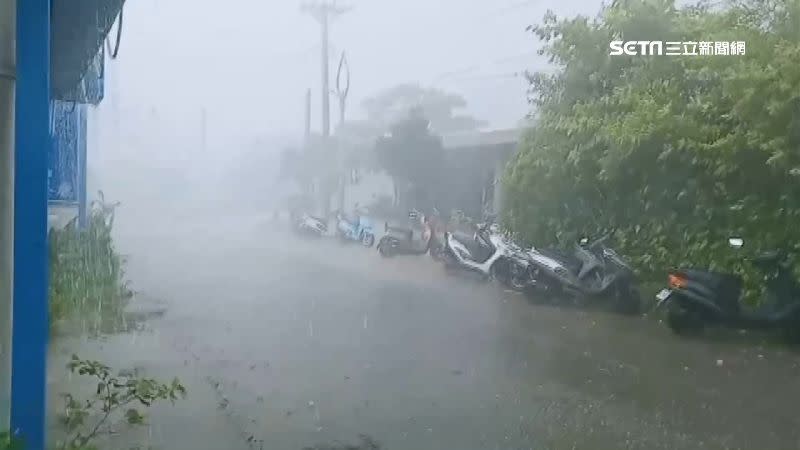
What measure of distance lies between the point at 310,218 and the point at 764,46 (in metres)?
2.64

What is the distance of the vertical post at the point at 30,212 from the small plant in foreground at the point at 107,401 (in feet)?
1.83

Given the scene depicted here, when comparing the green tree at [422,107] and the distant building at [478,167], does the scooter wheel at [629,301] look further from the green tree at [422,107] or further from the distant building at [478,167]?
the green tree at [422,107]

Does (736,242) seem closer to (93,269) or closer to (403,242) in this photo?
(403,242)

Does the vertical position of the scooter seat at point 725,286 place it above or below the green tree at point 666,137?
below

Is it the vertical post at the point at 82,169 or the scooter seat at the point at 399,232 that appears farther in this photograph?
the scooter seat at the point at 399,232

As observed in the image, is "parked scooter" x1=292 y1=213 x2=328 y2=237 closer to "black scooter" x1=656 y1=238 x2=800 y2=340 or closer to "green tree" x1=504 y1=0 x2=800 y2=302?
"green tree" x1=504 y1=0 x2=800 y2=302

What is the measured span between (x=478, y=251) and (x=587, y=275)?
0.62 meters

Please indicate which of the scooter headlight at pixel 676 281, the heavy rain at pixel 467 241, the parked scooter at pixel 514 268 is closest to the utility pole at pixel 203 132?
the heavy rain at pixel 467 241

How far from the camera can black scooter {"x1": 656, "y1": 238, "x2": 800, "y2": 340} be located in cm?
473

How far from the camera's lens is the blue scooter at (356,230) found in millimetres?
4871

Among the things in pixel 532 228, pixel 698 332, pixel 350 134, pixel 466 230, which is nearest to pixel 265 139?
pixel 350 134

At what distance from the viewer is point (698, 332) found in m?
4.75

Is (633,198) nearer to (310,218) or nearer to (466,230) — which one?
(466,230)

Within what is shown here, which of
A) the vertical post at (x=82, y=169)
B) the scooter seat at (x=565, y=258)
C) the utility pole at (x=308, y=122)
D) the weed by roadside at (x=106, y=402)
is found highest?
the utility pole at (x=308, y=122)
